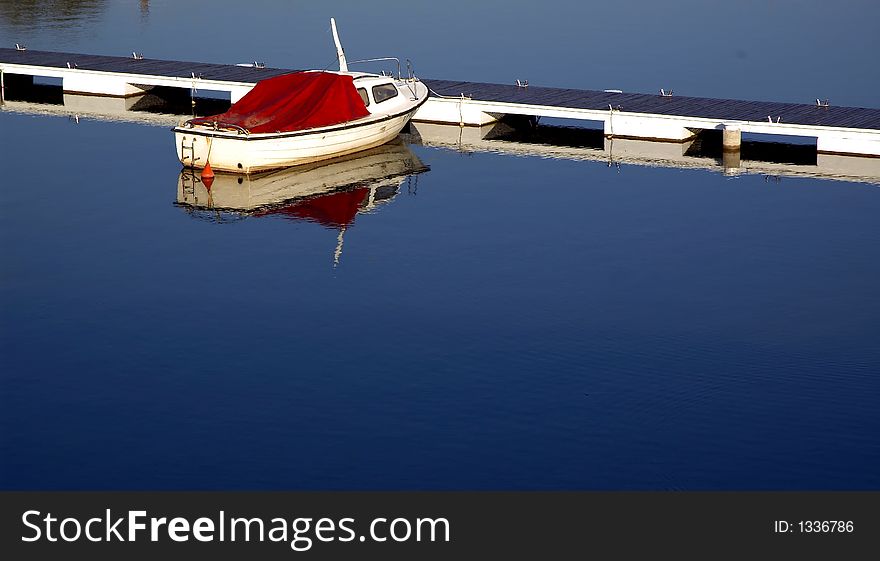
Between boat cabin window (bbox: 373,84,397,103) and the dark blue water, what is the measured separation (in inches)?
94.3

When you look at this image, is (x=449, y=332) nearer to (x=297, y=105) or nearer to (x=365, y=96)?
(x=297, y=105)

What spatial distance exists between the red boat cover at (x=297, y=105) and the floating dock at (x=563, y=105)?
5804 millimetres

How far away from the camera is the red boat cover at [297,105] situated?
4391 cm

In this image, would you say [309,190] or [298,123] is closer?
[309,190]

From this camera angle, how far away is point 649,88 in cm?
5603

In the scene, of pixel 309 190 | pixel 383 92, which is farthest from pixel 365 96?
pixel 309 190

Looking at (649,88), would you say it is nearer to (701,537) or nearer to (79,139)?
(79,139)

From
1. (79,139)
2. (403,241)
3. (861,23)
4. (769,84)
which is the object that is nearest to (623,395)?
(403,241)

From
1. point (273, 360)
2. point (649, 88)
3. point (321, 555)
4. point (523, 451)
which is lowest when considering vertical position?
point (321, 555)

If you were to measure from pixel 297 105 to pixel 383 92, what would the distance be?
400 centimetres

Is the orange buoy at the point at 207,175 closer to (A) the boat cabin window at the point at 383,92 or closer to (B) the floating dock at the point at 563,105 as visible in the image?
(A) the boat cabin window at the point at 383,92

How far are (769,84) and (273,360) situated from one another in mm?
35090

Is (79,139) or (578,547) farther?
(79,139)

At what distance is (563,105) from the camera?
160ft
